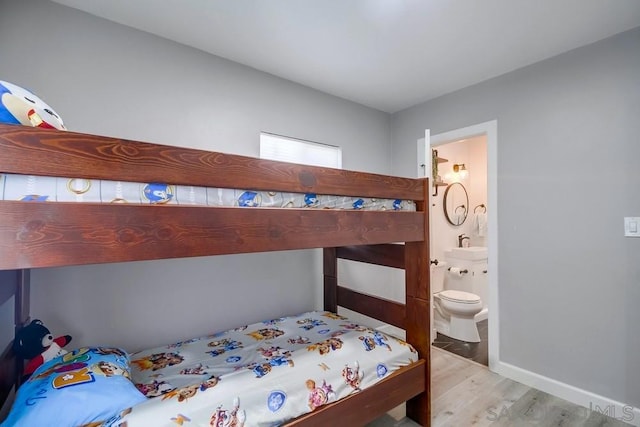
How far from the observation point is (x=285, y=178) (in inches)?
48.8

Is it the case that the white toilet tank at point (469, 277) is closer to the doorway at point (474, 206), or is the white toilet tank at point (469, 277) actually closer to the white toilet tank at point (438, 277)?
the white toilet tank at point (438, 277)

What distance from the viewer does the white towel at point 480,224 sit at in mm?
4039

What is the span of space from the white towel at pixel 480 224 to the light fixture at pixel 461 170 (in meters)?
0.62

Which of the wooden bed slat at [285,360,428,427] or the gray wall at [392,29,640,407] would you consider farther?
the gray wall at [392,29,640,407]

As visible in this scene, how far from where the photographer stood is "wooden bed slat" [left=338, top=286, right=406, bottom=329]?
194 centimetres

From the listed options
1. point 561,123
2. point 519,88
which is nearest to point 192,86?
→ point 519,88

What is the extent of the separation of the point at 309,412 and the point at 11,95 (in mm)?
1602

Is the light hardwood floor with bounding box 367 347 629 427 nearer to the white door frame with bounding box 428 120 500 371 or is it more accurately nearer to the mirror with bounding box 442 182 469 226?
the white door frame with bounding box 428 120 500 371

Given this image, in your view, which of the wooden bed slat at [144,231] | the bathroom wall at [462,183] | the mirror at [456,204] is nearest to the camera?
the wooden bed slat at [144,231]

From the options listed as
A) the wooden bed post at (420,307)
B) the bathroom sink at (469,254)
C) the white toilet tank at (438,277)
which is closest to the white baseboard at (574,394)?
the wooden bed post at (420,307)

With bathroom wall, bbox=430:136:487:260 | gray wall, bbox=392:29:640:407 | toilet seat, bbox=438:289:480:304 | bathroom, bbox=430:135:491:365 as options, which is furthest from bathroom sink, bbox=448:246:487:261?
gray wall, bbox=392:29:640:407

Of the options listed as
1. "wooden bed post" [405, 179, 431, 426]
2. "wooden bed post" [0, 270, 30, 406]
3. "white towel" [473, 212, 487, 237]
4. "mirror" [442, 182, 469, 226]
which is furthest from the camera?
"white towel" [473, 212, 487, 237]

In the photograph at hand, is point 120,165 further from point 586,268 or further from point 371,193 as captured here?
point 586,268

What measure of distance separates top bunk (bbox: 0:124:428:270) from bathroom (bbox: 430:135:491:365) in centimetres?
230
